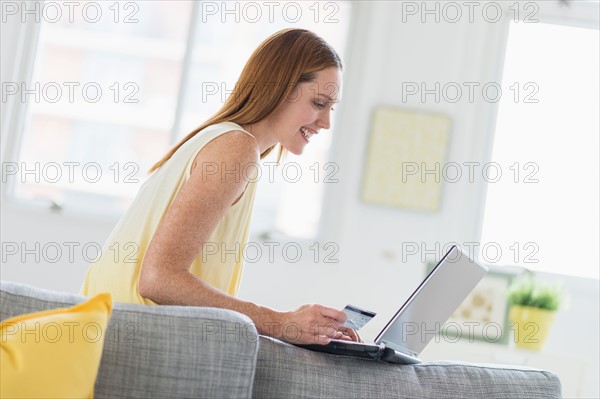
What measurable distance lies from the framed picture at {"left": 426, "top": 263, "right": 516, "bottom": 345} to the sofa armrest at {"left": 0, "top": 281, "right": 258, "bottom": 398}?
106 inches

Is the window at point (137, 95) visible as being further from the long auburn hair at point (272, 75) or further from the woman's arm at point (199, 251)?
the woman's arm at point (199, 251)

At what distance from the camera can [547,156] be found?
14.4 feet

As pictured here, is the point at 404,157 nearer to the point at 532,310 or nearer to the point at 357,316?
the point at 532,310

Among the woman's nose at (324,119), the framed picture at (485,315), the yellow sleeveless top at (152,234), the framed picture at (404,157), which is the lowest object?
the framed picture at (485,315)

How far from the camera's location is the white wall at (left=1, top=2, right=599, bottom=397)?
4273 mm

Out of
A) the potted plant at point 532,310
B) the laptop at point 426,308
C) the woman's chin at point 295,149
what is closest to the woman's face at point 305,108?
the woman's chin at point 295,149

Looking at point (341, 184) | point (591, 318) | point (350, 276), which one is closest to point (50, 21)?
point (341, 184)

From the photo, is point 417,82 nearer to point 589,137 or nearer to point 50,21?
point 589,137

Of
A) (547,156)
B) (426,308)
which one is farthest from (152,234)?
(547,156)

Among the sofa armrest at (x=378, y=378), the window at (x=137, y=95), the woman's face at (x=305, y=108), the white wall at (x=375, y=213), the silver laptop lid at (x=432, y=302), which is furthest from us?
the window at (x=137, y=95)

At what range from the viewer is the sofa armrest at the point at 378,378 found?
1487mm

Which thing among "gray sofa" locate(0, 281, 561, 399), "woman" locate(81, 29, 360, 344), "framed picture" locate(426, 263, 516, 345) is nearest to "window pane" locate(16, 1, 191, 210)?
"framed picture" locate(426, 263, 516, 345)

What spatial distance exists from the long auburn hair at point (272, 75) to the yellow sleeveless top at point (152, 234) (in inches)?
4.4

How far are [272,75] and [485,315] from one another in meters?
2.55
